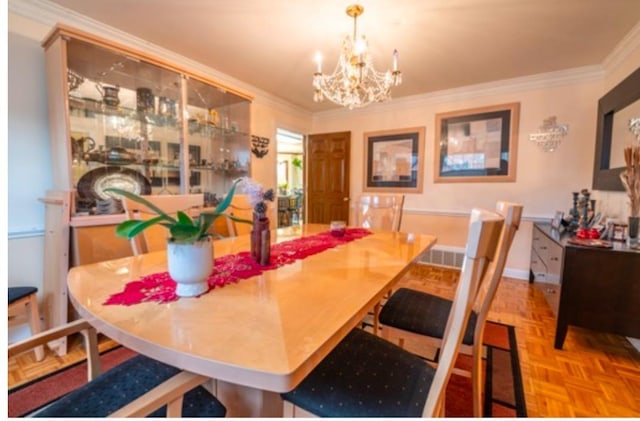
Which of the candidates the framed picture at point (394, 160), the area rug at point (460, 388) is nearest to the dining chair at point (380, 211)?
the area rug at point (460, 388)

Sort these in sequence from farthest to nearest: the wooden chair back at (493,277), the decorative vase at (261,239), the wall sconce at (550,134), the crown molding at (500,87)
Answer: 1. the wall sconce at (550,134)
2. the crown molding at (500,87)
3. the decorative vase at (261,239)
4. the wooden chair back at (493,277)

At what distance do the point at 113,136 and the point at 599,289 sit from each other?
370 centimetres

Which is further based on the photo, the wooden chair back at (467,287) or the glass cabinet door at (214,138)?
the glass cabinet door at (214,138)

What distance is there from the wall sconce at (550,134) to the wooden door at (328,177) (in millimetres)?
2403

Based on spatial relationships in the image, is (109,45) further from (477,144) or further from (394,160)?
(477,144)

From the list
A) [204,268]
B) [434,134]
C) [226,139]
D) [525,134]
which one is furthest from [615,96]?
[226,139]

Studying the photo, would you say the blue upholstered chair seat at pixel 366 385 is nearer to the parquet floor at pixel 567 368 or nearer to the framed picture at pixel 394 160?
the parquet floor at pixel 567 368

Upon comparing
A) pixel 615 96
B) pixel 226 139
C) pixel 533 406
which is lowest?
pixel 533 406

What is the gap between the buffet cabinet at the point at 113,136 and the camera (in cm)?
189

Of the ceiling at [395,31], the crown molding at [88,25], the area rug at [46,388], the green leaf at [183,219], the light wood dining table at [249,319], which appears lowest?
the area rug at [46,388]

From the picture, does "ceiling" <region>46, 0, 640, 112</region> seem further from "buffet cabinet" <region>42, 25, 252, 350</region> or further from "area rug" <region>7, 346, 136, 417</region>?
"area rug" <region>7, 346, 136, 417</region>

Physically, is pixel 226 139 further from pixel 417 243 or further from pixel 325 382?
pixel 325 382

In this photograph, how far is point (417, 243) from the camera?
1.73 meters

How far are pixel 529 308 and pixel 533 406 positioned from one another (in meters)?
1.42
